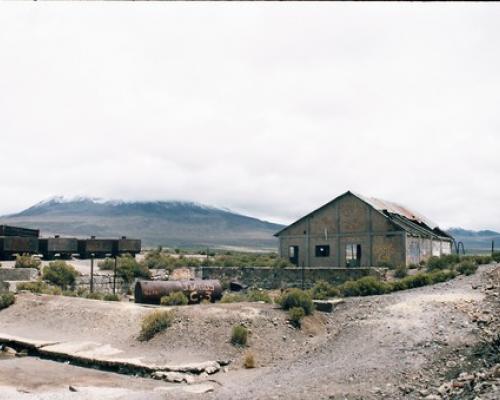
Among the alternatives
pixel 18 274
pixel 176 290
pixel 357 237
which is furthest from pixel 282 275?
pixel 18 274

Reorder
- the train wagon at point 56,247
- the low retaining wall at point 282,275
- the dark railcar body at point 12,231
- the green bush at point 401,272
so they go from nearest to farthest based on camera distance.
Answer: the low retaining wall at point 282,275
the green bush at point 401,272
the dark railcar body at point 12,231
the train wagon at point 56,247

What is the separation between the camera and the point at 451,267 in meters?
28.1

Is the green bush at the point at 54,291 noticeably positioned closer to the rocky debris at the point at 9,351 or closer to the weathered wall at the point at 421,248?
the rocky debris at the point at 9,351

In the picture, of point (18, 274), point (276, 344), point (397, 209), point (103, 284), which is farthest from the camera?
point (397, 209)

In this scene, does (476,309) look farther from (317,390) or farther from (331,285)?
(331,285)

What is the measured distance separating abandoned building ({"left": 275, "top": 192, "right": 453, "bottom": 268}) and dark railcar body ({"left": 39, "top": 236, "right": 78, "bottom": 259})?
626 inches

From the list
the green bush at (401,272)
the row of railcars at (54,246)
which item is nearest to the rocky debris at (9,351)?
the row of railcars at (54,246)

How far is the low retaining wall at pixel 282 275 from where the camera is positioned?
2845 cm

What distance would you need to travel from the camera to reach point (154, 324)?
17.9 metres

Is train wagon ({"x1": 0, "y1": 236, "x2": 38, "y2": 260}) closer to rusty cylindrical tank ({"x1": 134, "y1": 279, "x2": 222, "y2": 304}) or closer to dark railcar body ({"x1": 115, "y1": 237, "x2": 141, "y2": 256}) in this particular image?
dark railcar body ({"x1": 115, "y1": 237, "x2": 141, "y2": 256})

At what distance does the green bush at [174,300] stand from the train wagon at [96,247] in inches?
759

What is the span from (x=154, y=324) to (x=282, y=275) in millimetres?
14430

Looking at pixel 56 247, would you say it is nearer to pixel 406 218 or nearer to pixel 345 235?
pixel 345 235

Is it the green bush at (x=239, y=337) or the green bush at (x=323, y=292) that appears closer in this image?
the green bush at (x=239, y=337)
